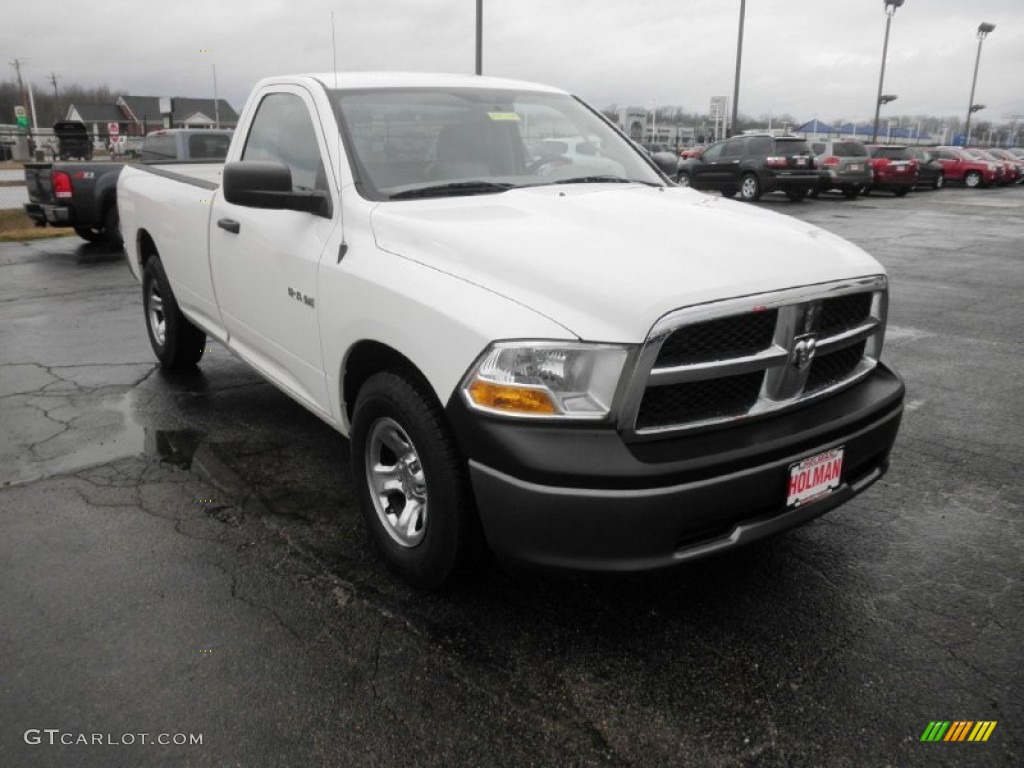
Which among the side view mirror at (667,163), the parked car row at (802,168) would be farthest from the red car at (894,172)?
the side view mirror at (667,163)

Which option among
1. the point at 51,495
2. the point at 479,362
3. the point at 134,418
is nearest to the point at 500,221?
the point at 479,362

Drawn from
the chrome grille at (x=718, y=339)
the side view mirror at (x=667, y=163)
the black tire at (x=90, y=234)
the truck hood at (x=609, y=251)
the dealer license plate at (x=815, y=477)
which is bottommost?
the black tire at (x=90, y=234)

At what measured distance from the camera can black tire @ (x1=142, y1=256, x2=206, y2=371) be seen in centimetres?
572

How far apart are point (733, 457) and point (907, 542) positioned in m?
1.54

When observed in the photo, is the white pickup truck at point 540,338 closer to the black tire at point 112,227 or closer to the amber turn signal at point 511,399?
the amber turn signal at point 511,399

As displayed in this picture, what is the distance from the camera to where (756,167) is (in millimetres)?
22859

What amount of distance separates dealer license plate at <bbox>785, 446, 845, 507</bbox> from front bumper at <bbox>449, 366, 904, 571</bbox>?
0.04m

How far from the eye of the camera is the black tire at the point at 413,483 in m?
2.77

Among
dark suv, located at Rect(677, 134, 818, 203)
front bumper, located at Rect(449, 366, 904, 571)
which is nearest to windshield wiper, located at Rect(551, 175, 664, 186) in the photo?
front bumper, located at Rect(449, 366, 904, 571)

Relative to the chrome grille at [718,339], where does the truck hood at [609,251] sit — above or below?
above

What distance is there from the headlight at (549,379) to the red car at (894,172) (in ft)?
93.8

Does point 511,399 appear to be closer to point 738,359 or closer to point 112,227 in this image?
point 738,359

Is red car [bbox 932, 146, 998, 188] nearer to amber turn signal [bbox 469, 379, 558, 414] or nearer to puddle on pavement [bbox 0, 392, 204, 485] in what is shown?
puddle on pavement [bbox 0, 392, 204, 485]

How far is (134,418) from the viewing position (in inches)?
202
